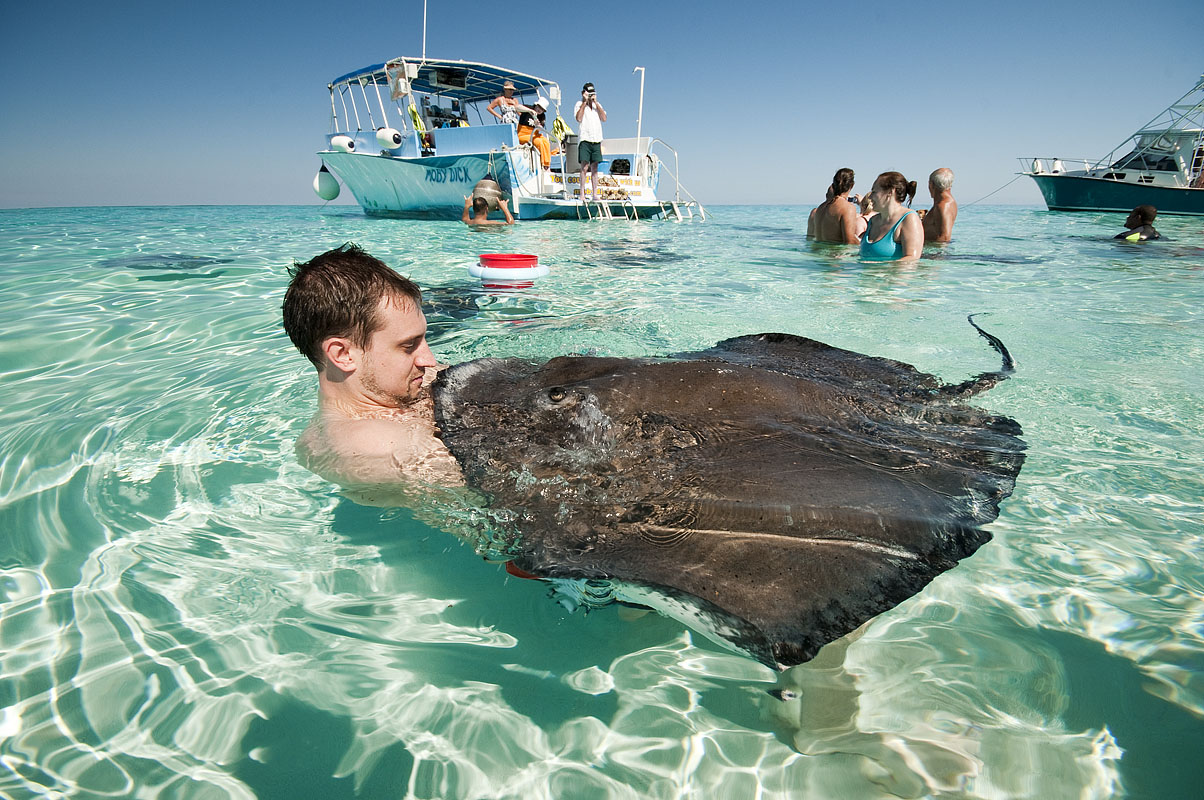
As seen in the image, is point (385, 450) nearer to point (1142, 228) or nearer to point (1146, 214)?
point (1142, 228)

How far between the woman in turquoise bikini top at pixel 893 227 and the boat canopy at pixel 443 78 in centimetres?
1631

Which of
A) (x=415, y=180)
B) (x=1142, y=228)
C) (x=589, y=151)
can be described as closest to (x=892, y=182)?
(x=1142, y=228)

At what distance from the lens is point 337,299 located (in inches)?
103

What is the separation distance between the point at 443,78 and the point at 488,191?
7.02 m

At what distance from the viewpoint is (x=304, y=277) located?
2689 mm

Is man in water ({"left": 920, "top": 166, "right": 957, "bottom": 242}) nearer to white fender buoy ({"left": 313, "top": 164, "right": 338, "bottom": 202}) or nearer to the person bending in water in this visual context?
the person bending in water

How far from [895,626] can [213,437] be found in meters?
4.00

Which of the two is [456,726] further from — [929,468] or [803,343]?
[803,343]

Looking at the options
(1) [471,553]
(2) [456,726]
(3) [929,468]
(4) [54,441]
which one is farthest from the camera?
(4) [54,441]

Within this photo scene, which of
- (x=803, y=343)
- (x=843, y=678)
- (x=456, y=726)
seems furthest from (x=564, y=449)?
(x=803, y=343)

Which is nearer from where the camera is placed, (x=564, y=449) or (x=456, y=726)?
(x=456, y=726)

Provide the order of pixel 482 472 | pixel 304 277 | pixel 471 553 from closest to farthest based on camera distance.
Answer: pixel 482 472 < pixel 471 553 < pixel 304 277

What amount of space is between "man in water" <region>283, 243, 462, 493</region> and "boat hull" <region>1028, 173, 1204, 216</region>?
34.7 m

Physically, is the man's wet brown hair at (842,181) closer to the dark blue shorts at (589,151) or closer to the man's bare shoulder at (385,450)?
the dark blue shorts at (589,151)
